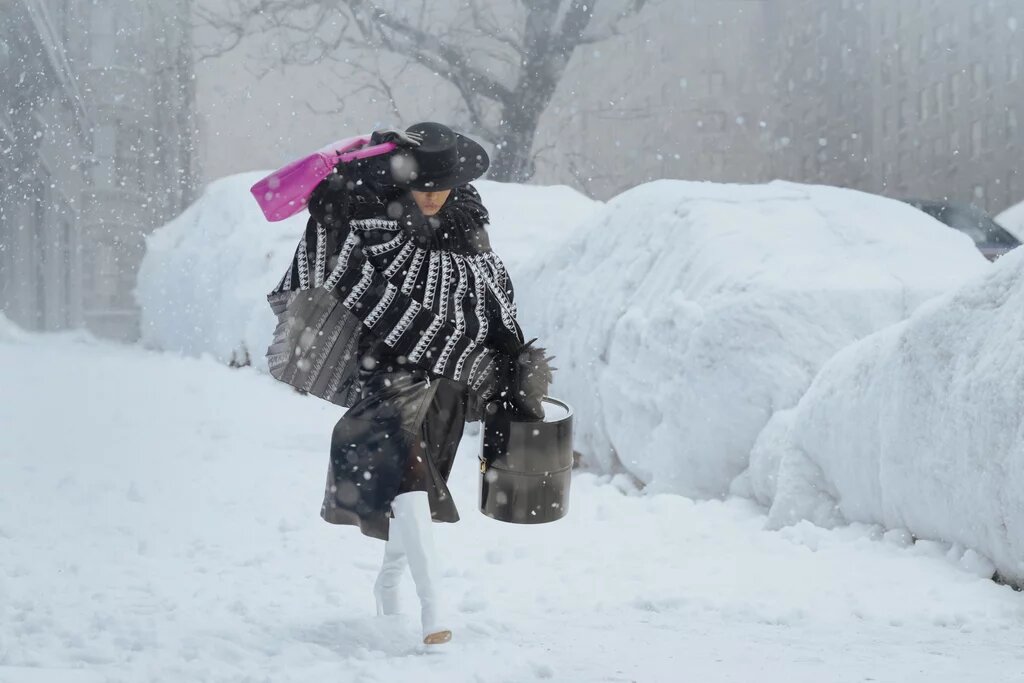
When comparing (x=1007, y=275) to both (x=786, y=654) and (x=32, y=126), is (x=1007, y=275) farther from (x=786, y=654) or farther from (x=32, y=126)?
(x=32, y=126)

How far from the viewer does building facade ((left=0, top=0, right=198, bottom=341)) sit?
70.1ft

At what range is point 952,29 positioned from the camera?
29.0 meters

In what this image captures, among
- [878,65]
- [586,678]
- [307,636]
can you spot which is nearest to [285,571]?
[307,636]

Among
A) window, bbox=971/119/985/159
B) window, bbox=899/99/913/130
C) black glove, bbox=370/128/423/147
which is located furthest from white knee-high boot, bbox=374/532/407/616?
window, bbox=899/99/913/130

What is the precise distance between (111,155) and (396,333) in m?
34.1

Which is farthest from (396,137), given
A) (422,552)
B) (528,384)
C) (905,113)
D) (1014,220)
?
(905,113)

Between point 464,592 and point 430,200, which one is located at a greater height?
point 430,200

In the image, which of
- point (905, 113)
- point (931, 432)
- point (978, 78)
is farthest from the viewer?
point (905, 113)

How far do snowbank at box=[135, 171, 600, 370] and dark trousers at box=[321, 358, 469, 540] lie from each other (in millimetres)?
4667

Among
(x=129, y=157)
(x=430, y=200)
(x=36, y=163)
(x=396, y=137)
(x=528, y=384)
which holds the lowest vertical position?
(x=528, y=384)

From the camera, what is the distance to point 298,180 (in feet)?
9.57

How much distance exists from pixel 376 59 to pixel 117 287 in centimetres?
1928

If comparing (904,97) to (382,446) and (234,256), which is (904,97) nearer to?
(234,256)

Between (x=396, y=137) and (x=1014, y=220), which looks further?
(x=1014, y=220)
